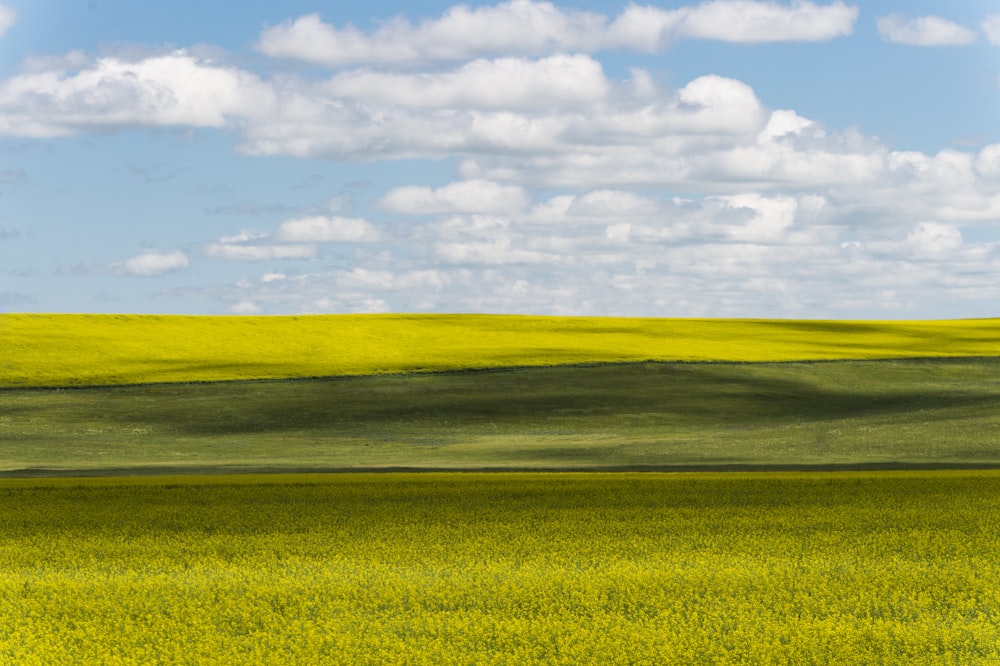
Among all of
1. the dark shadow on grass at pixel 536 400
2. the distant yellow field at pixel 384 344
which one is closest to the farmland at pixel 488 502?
the dark shadow on grass at pixel 536 400

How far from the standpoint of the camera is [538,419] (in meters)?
45.2

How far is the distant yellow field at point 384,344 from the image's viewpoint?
5325 cm

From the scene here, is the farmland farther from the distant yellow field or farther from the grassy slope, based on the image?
the distant yellow field

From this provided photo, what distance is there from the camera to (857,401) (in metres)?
48.1

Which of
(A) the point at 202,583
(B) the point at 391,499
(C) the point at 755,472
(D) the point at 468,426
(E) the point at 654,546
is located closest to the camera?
(A) the point at 202,583

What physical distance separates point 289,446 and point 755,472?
16.4 m

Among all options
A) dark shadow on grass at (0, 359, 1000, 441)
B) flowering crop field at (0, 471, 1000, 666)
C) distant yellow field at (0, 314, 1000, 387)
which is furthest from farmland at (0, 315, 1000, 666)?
distant yellow field at (0, 314, 1000, 387)

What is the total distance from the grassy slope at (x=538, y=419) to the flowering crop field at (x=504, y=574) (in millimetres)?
9851

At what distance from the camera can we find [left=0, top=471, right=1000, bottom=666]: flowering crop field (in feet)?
38.7

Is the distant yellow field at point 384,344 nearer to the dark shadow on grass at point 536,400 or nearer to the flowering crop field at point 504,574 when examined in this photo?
the dark shadow on grass at point 536,400

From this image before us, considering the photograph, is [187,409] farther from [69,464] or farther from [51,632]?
[51,632]

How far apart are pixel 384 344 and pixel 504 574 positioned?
4532 cm

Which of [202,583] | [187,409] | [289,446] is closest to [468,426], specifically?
[289,446]

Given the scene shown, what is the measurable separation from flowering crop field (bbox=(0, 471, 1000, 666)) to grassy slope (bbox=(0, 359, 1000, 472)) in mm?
9851
